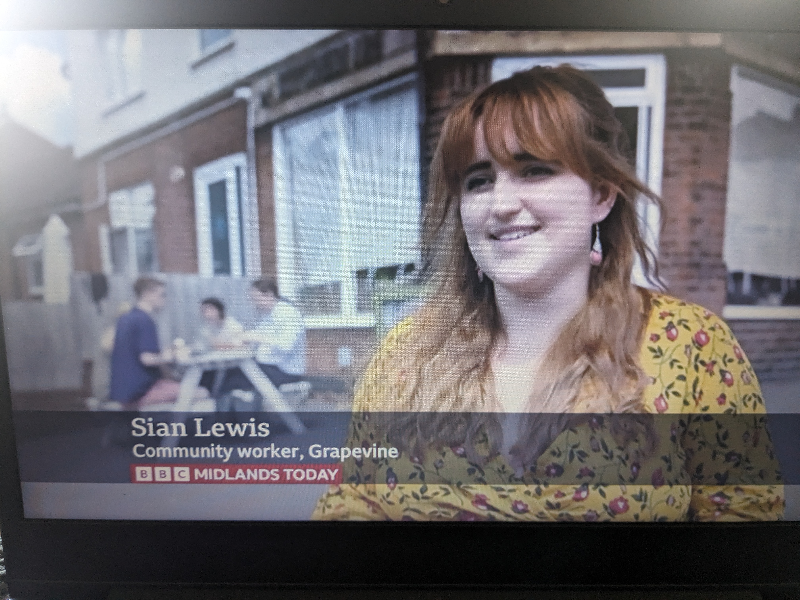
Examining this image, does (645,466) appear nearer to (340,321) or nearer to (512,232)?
(512,232)

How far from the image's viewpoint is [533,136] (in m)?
0.89

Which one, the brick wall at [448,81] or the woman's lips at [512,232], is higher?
the brick wall at [448,81]

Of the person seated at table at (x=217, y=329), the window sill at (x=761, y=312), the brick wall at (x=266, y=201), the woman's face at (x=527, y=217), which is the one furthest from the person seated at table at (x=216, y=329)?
the window sill at (x=761, y=312)

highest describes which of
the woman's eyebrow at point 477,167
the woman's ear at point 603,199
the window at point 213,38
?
the window at point 213,38

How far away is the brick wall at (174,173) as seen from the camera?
91cm

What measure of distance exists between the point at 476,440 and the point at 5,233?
1.00 meters

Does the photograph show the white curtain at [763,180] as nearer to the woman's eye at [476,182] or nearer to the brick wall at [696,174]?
the brick wall at [696,174]

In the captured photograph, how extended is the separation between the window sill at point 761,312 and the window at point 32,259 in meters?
1.31

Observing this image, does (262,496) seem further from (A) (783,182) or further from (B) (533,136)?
(A) (783,182)

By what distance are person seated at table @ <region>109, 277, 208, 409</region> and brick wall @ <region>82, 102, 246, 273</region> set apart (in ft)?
Answer: 0.21

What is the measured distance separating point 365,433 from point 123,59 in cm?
84

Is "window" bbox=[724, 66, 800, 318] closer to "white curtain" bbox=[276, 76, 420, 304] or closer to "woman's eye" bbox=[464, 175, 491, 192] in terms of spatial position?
"woman's eye" bbox=[464, 175, 491, 192]

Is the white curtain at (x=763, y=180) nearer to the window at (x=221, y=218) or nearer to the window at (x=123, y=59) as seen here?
the window at (x=221, y=218)

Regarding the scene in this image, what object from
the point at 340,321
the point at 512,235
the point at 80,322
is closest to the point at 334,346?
the point at 340,321
